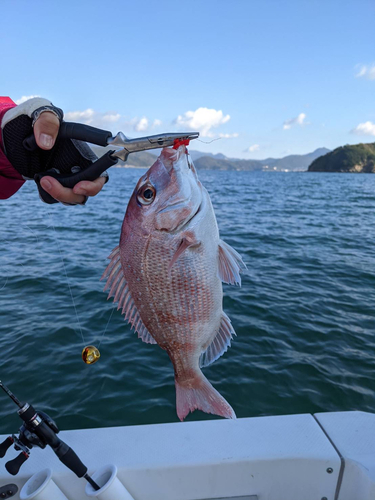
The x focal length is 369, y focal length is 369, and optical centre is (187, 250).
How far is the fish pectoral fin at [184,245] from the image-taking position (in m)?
1.98

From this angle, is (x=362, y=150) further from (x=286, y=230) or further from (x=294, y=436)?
(x=294, y=436)

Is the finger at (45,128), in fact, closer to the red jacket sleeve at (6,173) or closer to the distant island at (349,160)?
the red jacket sleeve at (6,173)

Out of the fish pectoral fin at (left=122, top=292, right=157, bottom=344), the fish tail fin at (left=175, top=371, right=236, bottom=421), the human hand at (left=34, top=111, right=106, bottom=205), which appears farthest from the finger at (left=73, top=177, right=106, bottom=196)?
the fish tail fin at (left=175, top=371, right=236, bottom=421)

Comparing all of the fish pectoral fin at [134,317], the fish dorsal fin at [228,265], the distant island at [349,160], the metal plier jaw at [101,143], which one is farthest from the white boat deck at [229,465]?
the distant island at [349,160]

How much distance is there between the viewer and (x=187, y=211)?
2.01m

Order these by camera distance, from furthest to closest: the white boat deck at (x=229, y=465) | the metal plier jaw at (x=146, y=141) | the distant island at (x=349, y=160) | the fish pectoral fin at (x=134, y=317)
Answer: the distant island at (x=349, y=160) < the white boat deck at (x=229, y=465) < the fish pectoral fin at (x=134, y=317) < the metal plier jaw at (x=146, y=141)

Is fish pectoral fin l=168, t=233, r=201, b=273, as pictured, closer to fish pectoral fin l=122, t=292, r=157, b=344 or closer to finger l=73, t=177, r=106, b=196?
fish pectoral fin l=122, t=292, r=157, b=344

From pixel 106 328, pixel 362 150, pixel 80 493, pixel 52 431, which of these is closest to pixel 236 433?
pixel 80 493

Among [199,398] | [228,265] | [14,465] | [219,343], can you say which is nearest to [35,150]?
[228,265]

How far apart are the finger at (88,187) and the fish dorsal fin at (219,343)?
108 centimetres

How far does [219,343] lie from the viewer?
225 cm

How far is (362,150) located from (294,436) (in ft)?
517

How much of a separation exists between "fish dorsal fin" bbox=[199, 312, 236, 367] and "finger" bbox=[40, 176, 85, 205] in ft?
3.79

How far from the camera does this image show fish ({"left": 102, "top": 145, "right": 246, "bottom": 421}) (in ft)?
6.57
